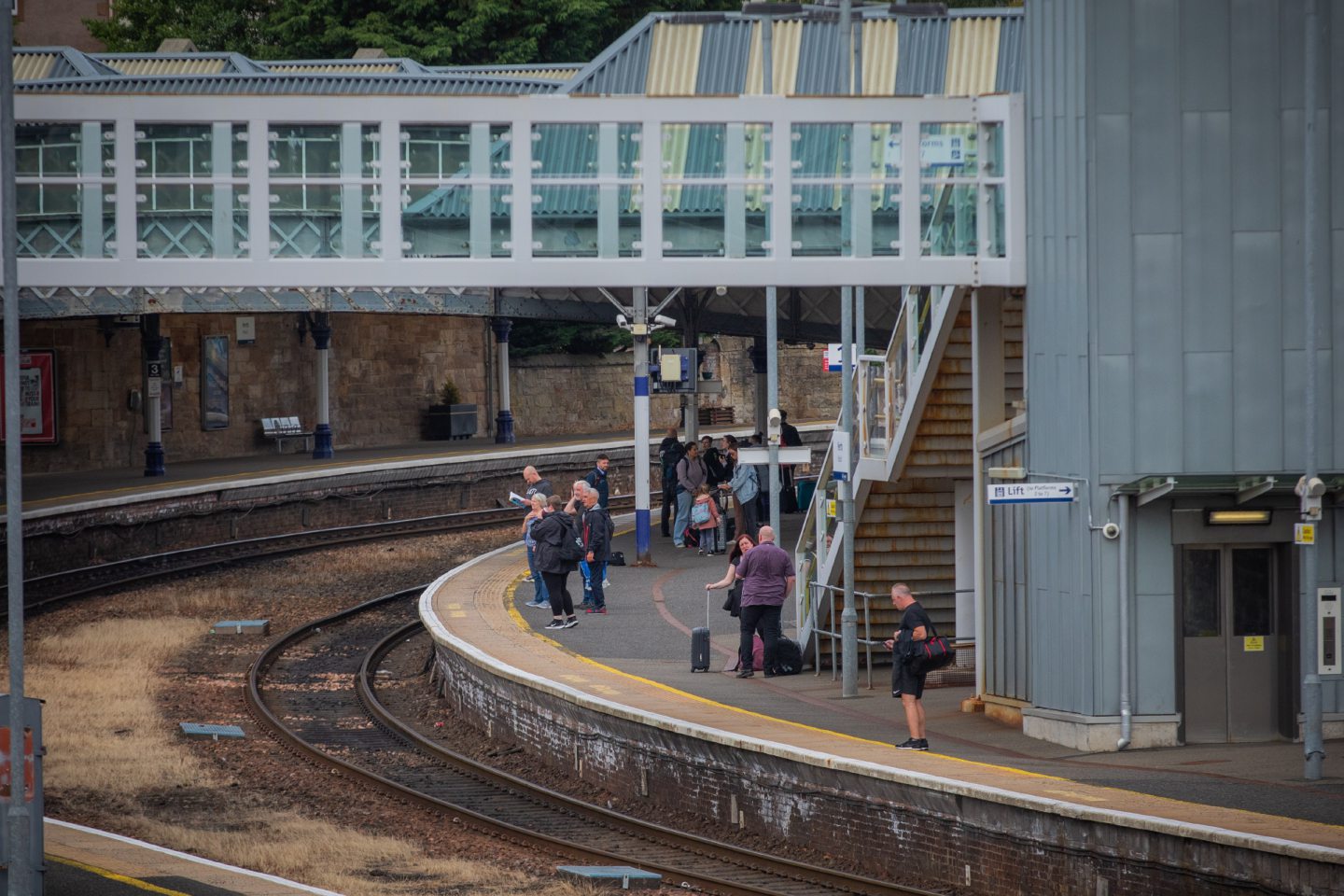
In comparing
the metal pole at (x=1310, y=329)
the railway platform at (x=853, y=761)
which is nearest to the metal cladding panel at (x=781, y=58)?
the railway platform at (x=853, y=761)

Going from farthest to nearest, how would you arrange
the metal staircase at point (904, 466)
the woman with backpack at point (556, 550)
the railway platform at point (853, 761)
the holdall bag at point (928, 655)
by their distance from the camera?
1. the woman with backpack at point (556, 550)
2. the metal staircase at point (904, 466)
3. the holdall bag at point (928, 655)
4. the railway platform at point (853, 761)

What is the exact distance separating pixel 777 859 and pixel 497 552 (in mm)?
15390

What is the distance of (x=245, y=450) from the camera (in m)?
41.7

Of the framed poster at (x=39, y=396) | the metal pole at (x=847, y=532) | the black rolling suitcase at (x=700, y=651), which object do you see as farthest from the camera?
the framed poster at (x=39, y=396)

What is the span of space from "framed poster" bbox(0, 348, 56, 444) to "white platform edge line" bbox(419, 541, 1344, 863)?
2038 cm

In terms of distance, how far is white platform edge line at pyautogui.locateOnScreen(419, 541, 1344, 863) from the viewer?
10195 mm

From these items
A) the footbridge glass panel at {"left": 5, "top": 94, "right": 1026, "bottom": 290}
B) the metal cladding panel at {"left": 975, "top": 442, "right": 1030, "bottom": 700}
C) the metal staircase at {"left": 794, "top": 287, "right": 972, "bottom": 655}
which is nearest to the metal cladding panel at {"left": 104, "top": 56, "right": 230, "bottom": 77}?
the metal staircase at {"left": 794, "top": 287, "right": 972, "bottom": 655}

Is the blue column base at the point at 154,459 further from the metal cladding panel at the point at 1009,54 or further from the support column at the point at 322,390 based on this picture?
the metal cladding panel at the point at 1009,54

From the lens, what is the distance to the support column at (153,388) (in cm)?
3566

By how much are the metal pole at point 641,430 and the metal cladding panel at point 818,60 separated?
8497 millimetres

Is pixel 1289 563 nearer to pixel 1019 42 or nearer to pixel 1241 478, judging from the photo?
pixel 1241 478

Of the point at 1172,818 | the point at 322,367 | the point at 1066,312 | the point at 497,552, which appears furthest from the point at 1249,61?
the point at 322,367

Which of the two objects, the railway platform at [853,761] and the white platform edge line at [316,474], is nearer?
the railway platform at [853,761]

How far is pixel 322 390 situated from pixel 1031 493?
2784cm
